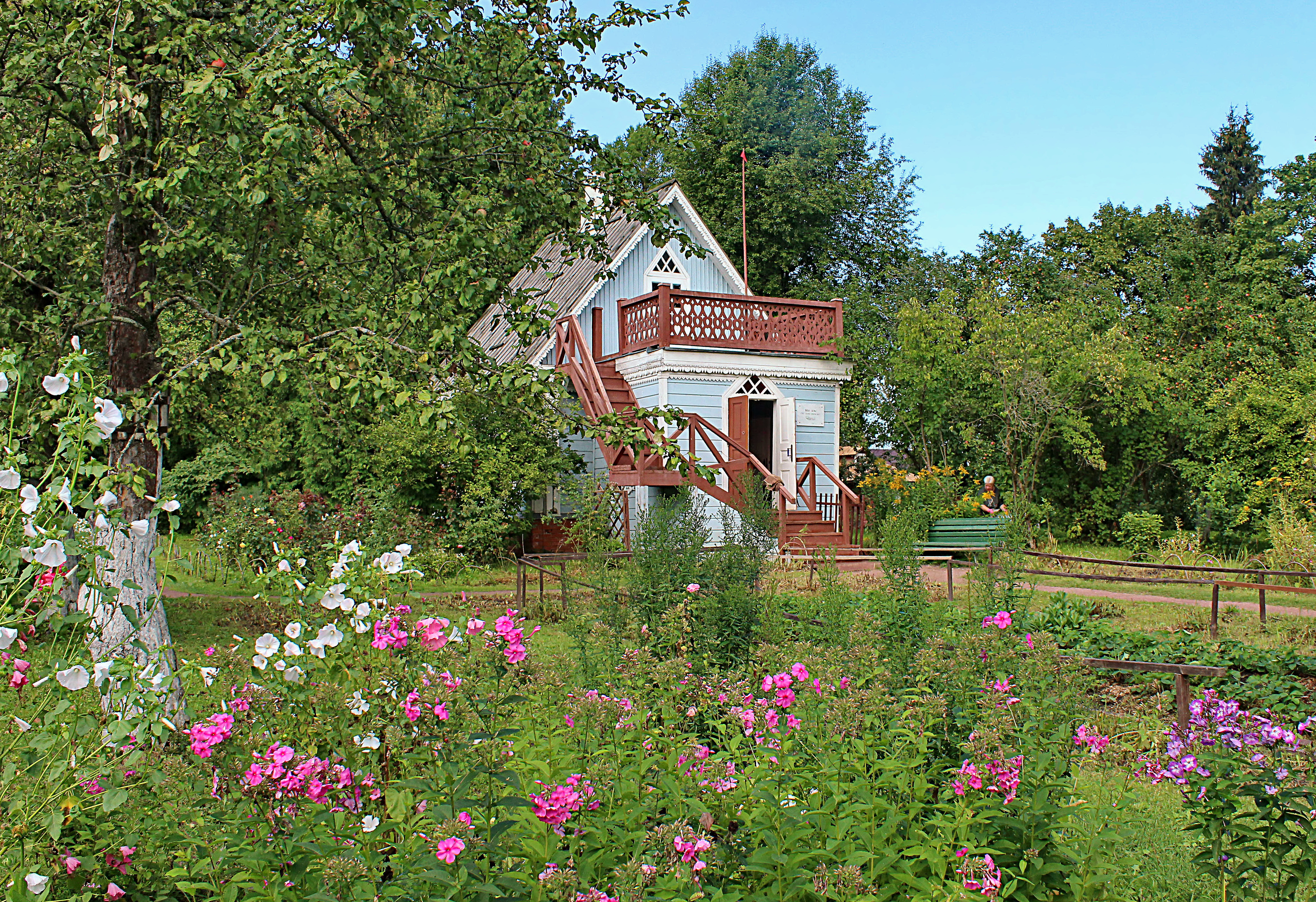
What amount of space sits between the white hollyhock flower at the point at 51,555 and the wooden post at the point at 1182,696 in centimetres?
528

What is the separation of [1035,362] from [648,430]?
43.0 feet

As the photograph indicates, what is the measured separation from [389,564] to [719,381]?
15514 millimetres

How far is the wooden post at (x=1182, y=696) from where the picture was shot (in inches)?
215

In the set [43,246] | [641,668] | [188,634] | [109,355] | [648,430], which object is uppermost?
[43,246]

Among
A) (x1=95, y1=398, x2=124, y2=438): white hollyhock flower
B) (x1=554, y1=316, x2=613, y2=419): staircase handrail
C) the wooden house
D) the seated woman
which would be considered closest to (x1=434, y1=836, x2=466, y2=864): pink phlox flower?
(x1=95, y1=398, x2=124, y2=438): white hollyhock flower

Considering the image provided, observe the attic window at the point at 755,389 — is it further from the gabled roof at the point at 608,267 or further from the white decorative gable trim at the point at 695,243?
the gabled roof at the point at 608,267

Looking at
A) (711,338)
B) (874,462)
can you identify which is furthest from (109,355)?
(874,462)

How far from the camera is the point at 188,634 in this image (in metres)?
10.3

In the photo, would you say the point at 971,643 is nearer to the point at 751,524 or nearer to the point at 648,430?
the point at 648,430

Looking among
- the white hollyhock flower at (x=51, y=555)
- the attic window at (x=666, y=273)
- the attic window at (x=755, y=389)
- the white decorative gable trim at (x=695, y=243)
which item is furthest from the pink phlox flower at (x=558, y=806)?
the attic window at (x=666, y=273)

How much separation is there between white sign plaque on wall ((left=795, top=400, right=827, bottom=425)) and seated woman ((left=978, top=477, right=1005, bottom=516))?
10.4ft

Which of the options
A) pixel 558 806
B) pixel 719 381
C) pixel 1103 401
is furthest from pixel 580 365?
pixel 558 806

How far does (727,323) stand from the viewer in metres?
18.6

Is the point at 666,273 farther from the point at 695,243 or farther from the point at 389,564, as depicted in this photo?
the point at 389,564
